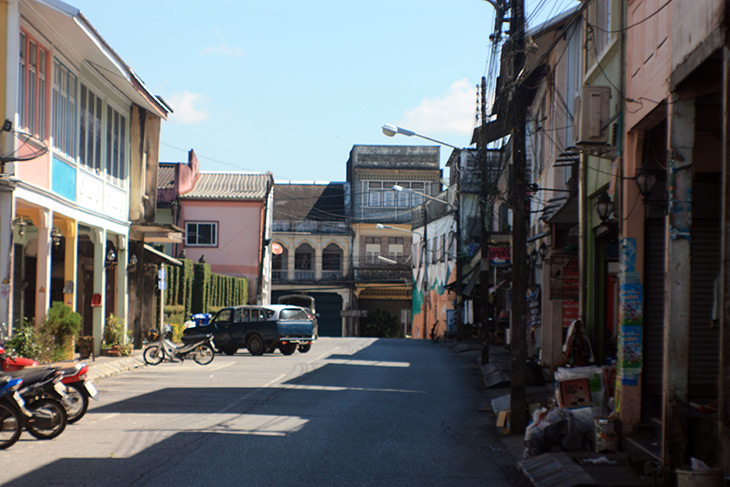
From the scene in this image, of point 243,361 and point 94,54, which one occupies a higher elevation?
point 94,54

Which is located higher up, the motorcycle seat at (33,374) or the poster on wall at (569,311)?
the poster on wall at (569,311)

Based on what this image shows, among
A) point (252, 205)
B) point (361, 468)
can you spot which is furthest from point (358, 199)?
point (361, 468)

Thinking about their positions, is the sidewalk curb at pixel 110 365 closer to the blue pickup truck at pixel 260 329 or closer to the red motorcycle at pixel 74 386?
the blue pickup truck at pixel 260 329

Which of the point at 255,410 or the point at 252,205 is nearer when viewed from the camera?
the point at 255,410

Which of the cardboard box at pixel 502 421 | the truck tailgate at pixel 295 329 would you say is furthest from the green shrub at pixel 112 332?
the cardboard box at pixel 502 421

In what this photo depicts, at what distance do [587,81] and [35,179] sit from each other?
1185cm

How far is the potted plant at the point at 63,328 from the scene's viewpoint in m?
20.0

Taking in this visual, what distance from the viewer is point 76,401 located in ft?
43.7

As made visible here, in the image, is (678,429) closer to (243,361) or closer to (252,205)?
(243,361)

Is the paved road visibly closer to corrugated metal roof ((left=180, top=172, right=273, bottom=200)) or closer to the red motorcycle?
the red motorcycle

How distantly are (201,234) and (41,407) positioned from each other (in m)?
41.5

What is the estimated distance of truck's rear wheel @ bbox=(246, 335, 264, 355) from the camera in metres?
30.9

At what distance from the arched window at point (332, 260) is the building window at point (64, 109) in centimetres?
4731

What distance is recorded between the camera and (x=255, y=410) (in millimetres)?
14836
